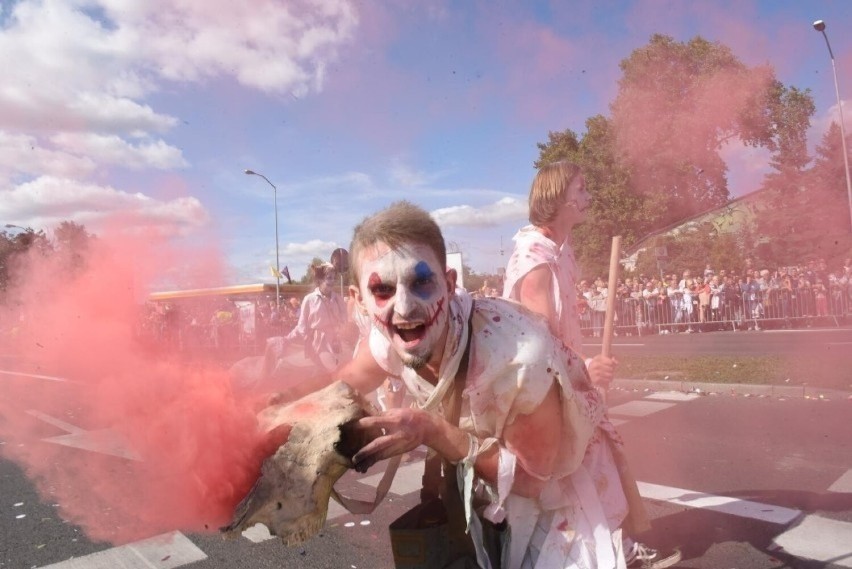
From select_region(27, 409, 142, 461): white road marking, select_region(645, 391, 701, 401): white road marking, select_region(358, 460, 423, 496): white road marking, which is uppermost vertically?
select_region(645, 391, 701, 401): white road marking

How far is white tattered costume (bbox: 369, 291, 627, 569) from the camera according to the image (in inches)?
61.7

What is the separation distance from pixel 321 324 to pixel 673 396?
4653mm

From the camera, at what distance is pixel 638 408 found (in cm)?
759

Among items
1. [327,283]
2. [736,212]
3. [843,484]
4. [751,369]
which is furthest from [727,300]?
[843,484]

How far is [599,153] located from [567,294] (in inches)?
135

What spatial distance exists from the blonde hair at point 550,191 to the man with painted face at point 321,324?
5.70 meters

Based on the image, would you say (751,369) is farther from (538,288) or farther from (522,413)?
(522,413)

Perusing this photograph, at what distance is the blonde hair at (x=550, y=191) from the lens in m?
2.86

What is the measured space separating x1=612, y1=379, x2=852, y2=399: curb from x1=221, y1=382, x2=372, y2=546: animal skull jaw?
297 inches

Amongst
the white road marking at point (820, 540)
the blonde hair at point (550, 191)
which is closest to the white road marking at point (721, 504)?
the white road marking at point (820, 540)

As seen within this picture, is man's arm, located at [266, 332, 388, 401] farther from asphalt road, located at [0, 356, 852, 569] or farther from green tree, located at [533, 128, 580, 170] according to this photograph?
green tree, located at [533, 128, 580, 170]

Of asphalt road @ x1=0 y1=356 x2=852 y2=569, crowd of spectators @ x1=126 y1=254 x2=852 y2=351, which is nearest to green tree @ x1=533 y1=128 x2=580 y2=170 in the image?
crowd of spectators @ x1=126 y1=254 x2=852 y2=351

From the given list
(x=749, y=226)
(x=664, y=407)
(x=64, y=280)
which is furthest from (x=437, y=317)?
(x=749, y=226)

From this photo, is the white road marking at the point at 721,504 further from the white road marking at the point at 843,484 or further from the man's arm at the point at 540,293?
the man's arm at the point at 540,293
